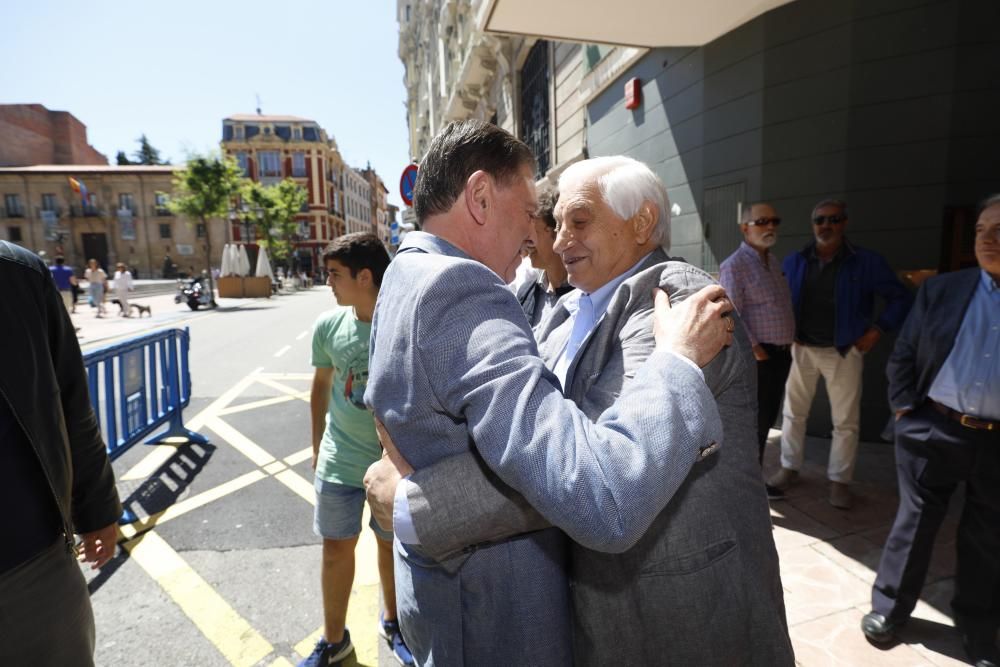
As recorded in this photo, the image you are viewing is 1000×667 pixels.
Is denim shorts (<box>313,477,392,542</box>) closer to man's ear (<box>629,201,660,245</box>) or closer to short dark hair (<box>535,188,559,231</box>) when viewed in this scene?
man's ear (<box>629,201,660,245</box>)

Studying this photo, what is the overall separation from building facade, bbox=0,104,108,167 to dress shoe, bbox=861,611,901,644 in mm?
67820

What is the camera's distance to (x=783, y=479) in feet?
13.9

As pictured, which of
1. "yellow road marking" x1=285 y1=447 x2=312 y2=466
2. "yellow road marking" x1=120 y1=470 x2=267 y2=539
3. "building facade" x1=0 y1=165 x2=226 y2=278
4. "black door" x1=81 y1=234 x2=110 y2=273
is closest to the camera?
"yellow road marking" x1=120 y1=470 x2=267 y2=539

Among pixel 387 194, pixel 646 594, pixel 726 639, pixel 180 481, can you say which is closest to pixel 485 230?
pixel 646 594

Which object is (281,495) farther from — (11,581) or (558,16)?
(558,16)

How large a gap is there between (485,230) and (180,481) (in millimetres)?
4634

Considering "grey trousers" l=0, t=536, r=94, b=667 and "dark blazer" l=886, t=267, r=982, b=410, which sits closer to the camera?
"grey trousers" l=0, t=536, r=94, b=667

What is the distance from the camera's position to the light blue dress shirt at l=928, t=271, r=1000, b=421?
2305 mm

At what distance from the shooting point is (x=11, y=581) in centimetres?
139

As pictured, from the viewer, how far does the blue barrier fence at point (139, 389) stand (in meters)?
4.27

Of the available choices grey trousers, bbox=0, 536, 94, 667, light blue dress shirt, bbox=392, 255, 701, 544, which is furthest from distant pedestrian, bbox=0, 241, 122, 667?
light blue dress shirt, bbox=392, 255, 701, 544

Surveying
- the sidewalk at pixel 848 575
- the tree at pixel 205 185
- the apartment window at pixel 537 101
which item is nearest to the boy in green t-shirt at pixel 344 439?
the sidewalk at pixel 848 575

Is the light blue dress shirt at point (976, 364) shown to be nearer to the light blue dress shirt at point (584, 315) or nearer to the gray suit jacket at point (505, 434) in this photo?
the light blue dress shirt at point (584, 315)

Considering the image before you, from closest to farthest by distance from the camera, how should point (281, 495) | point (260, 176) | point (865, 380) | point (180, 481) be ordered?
1. point (281, 495)
2. point (180, 481)
3. point (865, 380)
4. point (260, 176)
